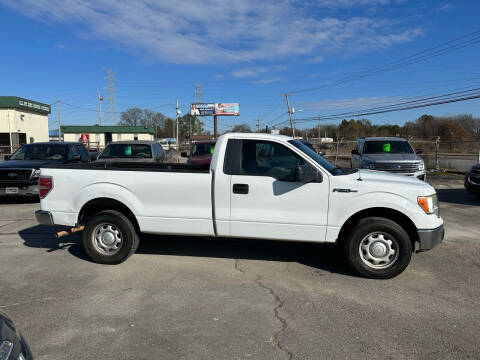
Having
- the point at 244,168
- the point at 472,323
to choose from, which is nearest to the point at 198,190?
the point at 244,168

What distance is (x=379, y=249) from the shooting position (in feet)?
15.3

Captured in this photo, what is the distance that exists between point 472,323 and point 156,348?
3.09 metres

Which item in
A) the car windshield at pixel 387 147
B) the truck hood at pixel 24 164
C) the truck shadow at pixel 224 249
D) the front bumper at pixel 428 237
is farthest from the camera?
the car windshield at pixel 387 147

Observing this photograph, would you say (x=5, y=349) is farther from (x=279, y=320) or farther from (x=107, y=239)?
(x=107, y=239)

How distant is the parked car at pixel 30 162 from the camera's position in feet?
31.6

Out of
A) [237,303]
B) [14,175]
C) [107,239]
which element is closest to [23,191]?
[14,175]

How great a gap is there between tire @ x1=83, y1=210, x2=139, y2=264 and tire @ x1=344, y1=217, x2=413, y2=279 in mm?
3013

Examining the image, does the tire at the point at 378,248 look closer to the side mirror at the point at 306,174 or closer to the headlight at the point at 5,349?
the side mirror at the point at 306,174

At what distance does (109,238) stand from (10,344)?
324 cm

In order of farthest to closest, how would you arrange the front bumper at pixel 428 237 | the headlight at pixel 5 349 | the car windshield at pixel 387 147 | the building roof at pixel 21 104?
the building roof at pixel 21 104
the car windshield at pixel 387 147
the front bumper at pixel 428 237
the headlight at pixel 5 349

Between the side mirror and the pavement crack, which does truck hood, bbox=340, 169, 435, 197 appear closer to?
the side mirror

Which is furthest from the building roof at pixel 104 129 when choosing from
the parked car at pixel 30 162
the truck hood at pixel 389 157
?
the truck hood at pixel 389 157

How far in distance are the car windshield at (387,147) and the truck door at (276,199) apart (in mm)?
8882

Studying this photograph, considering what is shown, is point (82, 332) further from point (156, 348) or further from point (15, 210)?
point (15, 210)
